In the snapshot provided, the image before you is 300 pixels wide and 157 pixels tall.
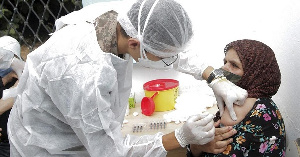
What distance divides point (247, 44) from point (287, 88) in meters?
0.44

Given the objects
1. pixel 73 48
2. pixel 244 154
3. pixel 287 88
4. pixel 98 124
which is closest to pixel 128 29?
pixel 73 48

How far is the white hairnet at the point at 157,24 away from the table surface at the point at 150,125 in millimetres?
917

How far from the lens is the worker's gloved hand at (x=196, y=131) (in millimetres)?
1348

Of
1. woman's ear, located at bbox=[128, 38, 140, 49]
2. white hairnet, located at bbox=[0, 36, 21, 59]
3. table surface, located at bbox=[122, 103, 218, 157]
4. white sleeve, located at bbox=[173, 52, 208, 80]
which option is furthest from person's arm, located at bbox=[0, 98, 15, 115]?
woman's ear, located at bbox=[128, 38, 140, 49]

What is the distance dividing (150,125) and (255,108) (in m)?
0.90

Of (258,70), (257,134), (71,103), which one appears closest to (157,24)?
(71,103)

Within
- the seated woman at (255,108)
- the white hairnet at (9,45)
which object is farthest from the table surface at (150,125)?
the white hairnet at (9,45)

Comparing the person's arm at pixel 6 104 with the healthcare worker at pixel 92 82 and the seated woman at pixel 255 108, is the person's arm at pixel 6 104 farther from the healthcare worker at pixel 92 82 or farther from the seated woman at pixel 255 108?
the seated woman at pixel 255 108

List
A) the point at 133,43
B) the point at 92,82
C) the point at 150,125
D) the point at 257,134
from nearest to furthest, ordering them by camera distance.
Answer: the point at 92,82 < the point at 133,43 < the point at 257,134 < the point at 150,125

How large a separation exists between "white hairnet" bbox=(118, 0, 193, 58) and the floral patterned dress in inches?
18.8

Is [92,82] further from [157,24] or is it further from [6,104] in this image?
[6,104]

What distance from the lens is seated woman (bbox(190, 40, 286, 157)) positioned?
146 cm

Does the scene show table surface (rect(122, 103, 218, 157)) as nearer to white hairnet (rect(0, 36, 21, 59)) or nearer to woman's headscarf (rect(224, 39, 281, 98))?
woman's headscarf (rect(224, 39, 281, 98))

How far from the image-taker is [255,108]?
148cm
